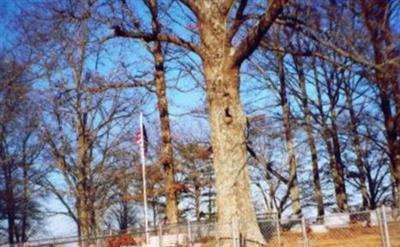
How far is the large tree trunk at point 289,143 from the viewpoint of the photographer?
1268 inches

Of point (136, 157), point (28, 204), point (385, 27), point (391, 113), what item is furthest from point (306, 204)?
point (385, 27)

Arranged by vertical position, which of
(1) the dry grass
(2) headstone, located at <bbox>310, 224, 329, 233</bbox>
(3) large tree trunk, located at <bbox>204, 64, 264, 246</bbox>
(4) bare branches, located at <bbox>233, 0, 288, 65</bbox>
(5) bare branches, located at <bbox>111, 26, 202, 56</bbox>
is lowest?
(1) the dry grass

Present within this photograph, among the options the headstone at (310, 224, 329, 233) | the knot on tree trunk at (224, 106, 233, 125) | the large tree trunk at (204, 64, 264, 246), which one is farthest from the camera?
the headstone at (310, 224, 329, 233)

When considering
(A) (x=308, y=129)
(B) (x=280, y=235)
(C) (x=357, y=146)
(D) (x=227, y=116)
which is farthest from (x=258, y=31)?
(C) (x=357, y=146)

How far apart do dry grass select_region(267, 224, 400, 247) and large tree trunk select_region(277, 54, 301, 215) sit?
40.3 ft

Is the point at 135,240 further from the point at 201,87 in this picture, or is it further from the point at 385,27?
the point at 385,27

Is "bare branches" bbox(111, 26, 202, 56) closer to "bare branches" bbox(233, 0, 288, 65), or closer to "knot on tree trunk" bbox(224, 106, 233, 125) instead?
"bare branches" bbox(233, 0, 288, 65)

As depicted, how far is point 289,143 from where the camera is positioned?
32.9m

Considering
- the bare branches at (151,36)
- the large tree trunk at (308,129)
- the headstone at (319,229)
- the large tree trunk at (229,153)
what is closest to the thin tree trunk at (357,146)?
the large tree trunk at (308,129)

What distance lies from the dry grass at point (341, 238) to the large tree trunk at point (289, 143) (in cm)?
1228

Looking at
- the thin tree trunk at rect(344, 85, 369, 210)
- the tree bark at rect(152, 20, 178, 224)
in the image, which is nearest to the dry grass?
the tree bark at rect(152, 20, 178, 224)

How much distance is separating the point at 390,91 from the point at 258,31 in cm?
901

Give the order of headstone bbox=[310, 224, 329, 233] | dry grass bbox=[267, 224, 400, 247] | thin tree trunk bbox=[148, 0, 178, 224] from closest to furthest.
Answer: dry grass bbox=[267, 224, 400, 247] → headstone bbox=[310, 224, 329, 233] → thin tree trunk bbox=[148, 0, 178, 224]

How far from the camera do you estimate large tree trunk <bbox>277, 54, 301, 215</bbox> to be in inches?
1268
